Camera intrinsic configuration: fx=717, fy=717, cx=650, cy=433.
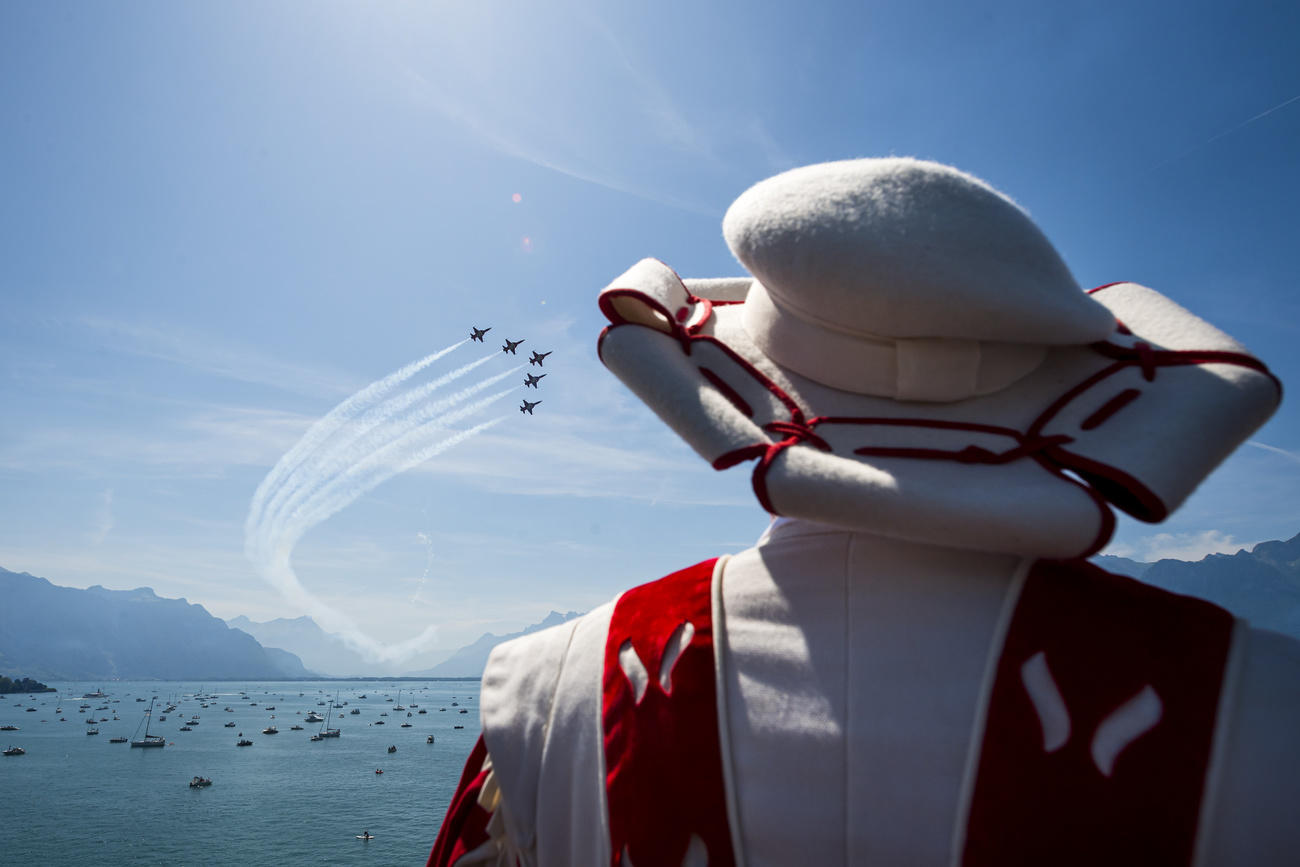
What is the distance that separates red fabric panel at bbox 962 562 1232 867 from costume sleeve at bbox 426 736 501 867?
44.0 inches

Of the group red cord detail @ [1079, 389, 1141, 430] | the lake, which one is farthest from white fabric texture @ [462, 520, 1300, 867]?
the lake

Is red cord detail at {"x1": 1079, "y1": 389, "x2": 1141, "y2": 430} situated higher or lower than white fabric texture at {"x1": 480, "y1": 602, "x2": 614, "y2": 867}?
higher

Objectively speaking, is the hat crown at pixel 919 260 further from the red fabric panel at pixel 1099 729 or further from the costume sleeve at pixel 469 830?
the costume sleeve at pixel 469 830

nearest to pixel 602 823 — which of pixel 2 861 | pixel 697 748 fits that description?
pixel 697 748

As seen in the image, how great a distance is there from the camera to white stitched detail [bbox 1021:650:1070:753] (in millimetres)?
1221

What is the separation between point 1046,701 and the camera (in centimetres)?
125

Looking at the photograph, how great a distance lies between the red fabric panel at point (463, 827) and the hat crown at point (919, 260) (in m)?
1.35

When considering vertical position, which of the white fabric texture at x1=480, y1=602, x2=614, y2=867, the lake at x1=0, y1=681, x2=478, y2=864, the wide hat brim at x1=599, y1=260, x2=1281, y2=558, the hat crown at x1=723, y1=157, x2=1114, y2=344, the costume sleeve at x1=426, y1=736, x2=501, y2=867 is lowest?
the lake at x1=0, y1=681, x2=478, y2=864

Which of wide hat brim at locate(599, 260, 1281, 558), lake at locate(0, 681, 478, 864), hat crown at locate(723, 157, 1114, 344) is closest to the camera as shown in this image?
wide hat brim at locate(599, 260, 1281, 558)

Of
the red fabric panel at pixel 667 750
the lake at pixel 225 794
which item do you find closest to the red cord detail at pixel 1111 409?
the red fabric panel at pixel 667 750

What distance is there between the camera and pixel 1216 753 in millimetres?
1129

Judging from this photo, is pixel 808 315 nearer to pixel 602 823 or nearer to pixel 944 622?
pixel 944 622

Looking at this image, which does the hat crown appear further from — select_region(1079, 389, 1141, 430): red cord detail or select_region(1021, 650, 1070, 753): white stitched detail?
select_region(1021, 650, 1070, 753): white stitched detail

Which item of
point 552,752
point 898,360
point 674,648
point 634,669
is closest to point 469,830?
point 552,752
